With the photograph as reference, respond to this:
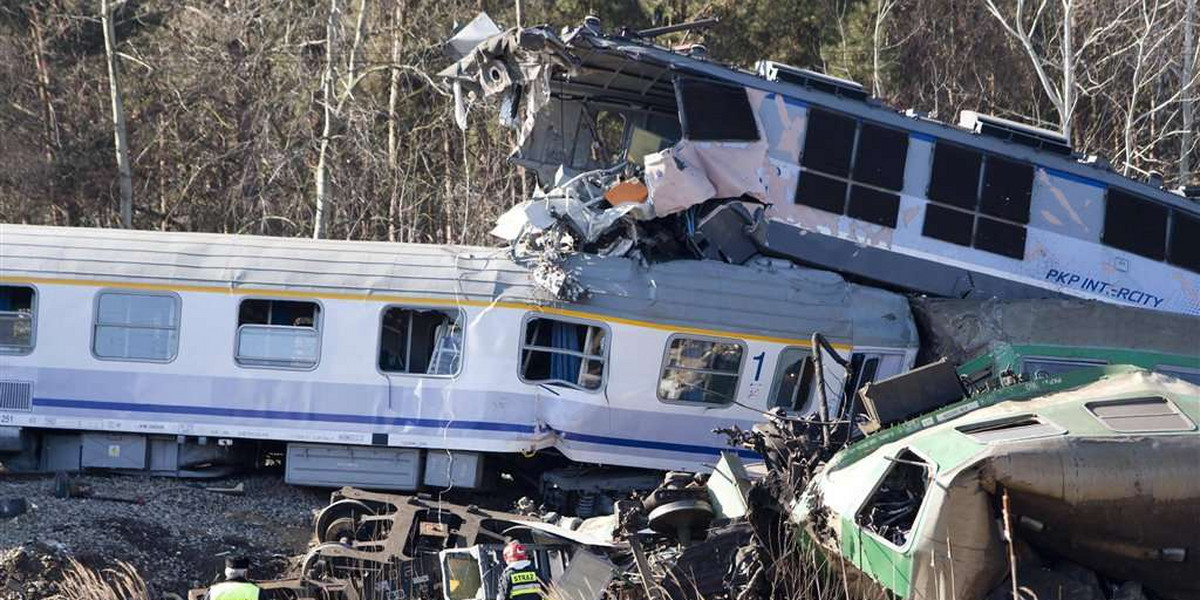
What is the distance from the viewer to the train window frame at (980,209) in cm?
1711

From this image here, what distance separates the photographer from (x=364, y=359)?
49.8 feet

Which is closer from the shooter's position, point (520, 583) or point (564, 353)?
point (520, 583)

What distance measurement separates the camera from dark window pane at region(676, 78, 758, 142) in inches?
649

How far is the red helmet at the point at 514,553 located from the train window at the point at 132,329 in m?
6.04

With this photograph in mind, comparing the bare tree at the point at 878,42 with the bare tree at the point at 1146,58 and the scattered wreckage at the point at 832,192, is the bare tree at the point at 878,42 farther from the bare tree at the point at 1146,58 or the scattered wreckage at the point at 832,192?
the scattered wreckage at the point at 832,192

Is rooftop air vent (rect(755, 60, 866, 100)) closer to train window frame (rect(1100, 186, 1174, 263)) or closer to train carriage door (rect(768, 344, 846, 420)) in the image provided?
train window frame (rect(1100, 186, 1174, 263))

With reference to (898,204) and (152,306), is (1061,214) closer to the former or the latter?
(898,204)

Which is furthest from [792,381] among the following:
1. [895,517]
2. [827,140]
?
[895,517]

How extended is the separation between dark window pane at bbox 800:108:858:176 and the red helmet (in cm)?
760

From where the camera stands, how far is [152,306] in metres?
15.3

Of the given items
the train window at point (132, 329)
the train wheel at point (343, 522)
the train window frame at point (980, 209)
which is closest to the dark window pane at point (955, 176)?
the train window frame at point (980, 209)

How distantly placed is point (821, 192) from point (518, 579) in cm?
790

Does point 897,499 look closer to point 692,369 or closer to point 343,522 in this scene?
point 343,522

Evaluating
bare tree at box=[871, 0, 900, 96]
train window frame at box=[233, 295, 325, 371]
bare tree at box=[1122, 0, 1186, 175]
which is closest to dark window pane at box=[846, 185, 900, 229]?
train window frame at box=[233, 295, 325, 371]
